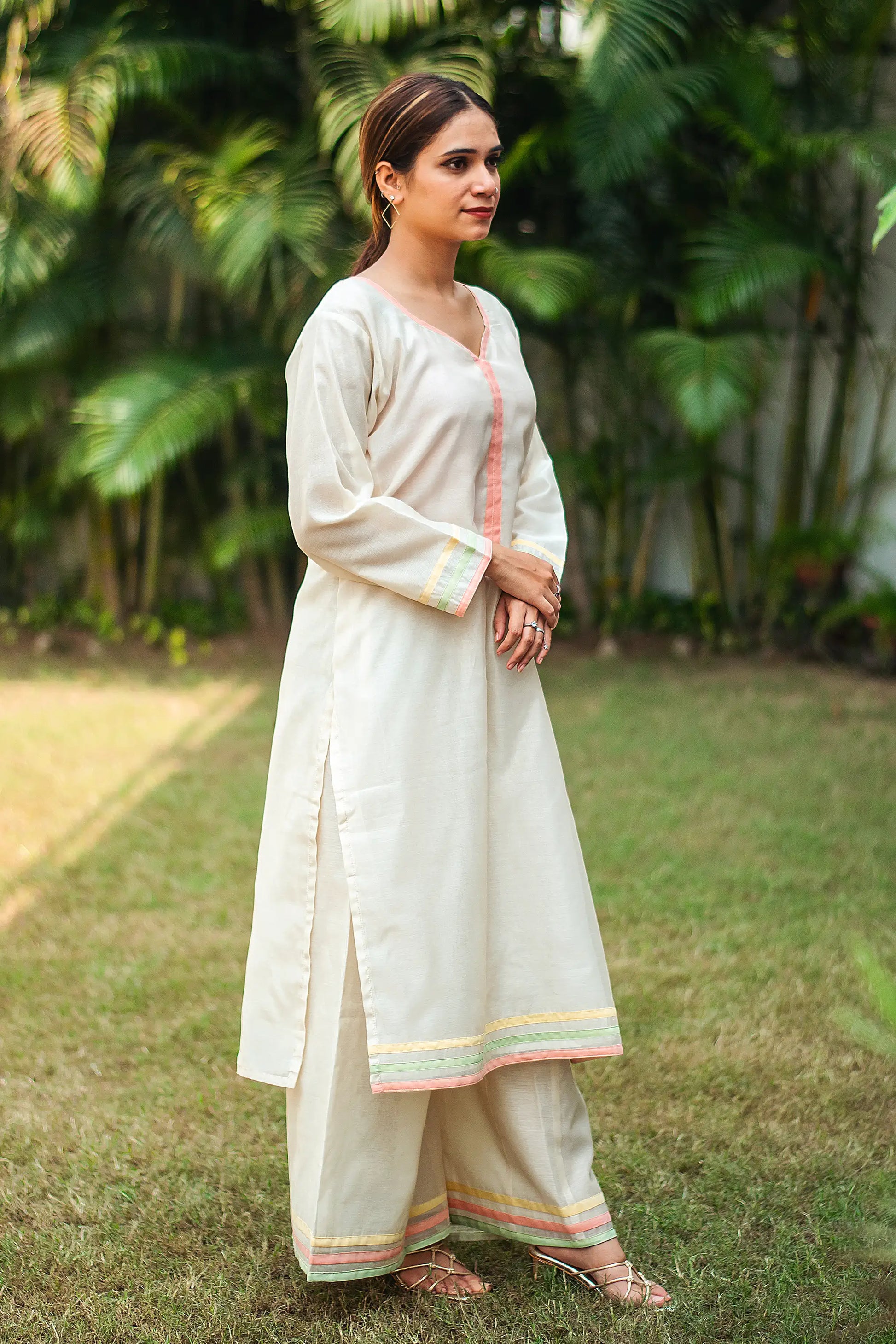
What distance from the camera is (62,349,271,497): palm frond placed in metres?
5.86

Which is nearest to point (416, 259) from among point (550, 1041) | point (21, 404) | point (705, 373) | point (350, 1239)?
point (550, 1041)

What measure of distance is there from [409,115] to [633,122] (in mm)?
4027

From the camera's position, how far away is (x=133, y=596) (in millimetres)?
7168

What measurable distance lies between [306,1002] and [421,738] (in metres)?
0.39

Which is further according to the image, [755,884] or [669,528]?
[669,528]

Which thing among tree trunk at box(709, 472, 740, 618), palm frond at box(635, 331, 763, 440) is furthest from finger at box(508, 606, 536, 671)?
tree trunk at box(709, 472, 740, 618)

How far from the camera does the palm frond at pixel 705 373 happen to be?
17.4 feet

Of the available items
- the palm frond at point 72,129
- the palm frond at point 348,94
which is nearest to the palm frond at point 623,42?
the palm frond at point 348,94

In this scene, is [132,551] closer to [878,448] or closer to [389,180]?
[878,448]

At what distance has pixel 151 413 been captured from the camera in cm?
601

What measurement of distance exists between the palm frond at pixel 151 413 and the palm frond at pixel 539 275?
1248 millimetres

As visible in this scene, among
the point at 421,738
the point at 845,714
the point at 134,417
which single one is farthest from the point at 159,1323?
the point at 134,417

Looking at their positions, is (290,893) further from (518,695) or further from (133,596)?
(133,596)

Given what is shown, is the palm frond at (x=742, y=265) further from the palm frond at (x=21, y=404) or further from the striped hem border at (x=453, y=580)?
the striped hem border at (x=453, y=580)
